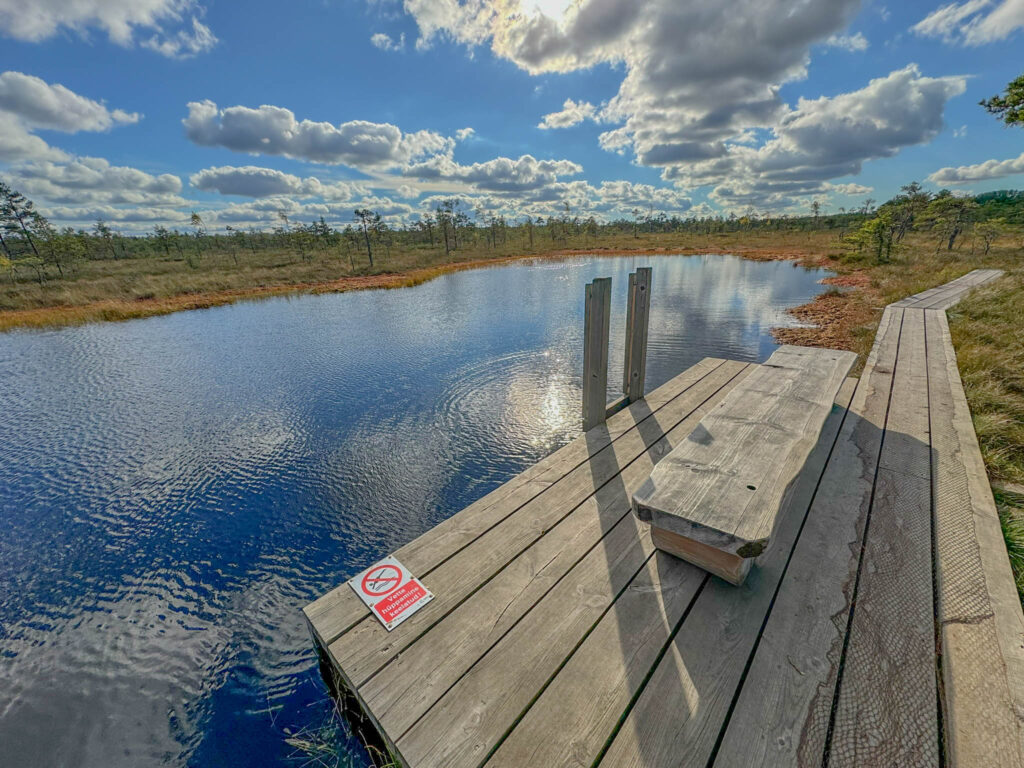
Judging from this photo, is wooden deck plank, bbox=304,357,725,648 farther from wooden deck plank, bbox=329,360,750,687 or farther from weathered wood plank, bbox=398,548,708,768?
weathered wood plank, bbox=398,548,708,768

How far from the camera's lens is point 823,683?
1308mm

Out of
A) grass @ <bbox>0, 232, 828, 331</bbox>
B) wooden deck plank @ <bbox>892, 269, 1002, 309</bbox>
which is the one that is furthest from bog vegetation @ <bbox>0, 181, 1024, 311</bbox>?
wooden deck plank @ <bbox>892, 269, 1002, 309</bbox>

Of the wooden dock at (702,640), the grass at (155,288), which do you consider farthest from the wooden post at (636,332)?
the grass at (155,288)

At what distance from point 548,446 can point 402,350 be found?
5288 millimetres

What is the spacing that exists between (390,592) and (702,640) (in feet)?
4.34

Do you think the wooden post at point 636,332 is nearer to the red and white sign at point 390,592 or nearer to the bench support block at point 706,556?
the bench support block at point 706,556

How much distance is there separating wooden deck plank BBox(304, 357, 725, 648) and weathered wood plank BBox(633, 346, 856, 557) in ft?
2.98

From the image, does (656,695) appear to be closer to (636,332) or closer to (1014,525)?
(1014,525)

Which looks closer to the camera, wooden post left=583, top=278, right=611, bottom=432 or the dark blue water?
the dark blue water

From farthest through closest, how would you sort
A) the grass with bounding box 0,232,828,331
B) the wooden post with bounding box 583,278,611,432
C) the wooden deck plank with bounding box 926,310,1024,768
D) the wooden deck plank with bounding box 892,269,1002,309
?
the grass with bounding box 0,232,828,331, the wooden deck plank with bounding box 892,269,1002,309, the wooden post with bounding box 583,278,611,432, the wooden deck plank with bounding box 926,310,1024,768

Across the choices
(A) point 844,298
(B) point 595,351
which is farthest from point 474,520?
(A) point 844,298

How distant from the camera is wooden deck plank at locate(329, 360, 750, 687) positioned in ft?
4.97

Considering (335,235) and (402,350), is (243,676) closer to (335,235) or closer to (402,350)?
(402,350)

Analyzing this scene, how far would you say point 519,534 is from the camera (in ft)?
6.85
